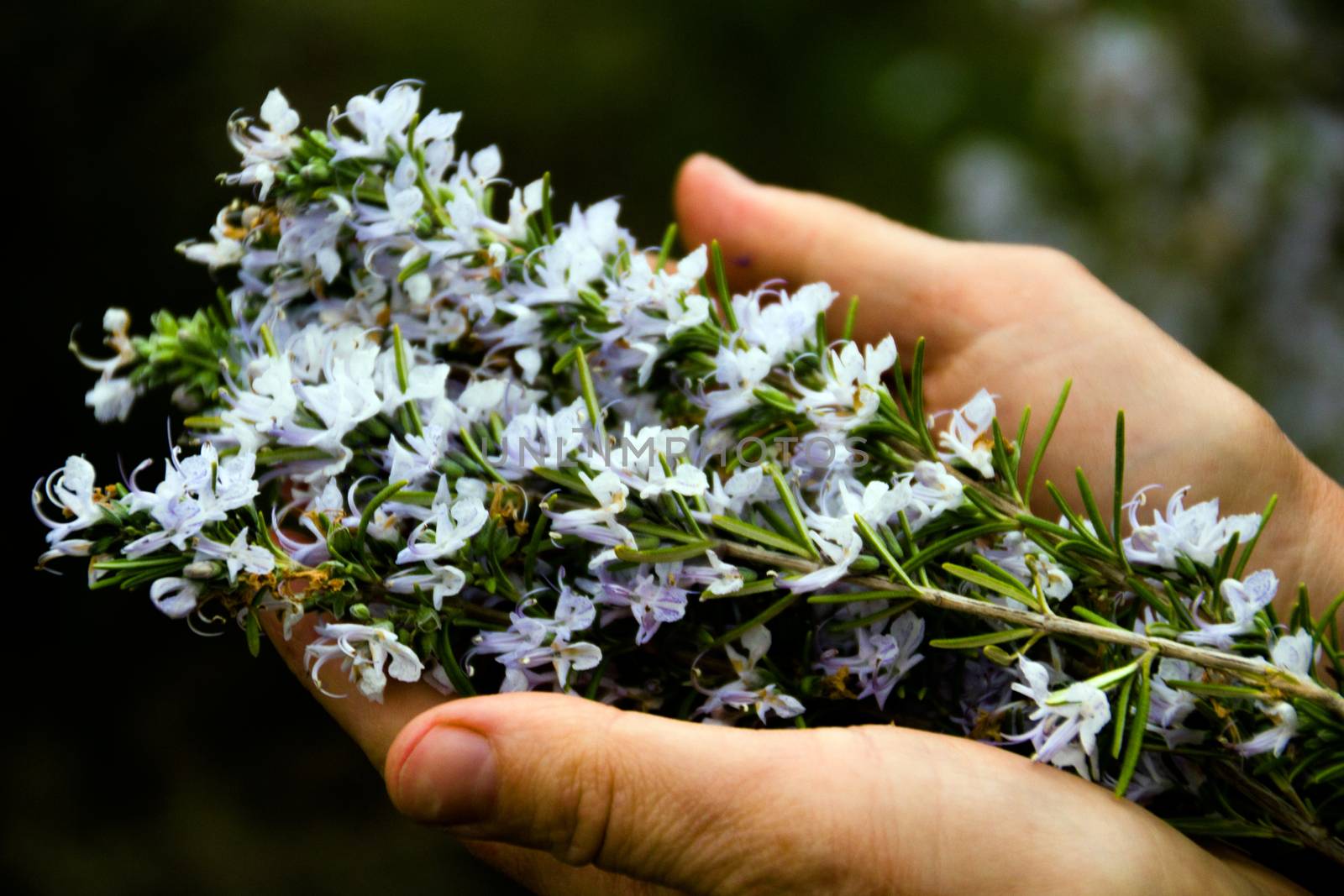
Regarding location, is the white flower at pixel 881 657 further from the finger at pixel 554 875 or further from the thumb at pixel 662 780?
the finger at pixel 554 875

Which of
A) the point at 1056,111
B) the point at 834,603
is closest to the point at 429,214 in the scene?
the point at 834,603

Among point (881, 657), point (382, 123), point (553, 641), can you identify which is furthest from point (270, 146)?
point (881, 657)

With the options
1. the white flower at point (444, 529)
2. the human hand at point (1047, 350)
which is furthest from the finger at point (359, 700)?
the human hand at point (1047, 350)

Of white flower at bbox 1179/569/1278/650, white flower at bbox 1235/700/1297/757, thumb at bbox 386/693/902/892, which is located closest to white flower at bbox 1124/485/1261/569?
white flower at bbox 1179/569/1278/650

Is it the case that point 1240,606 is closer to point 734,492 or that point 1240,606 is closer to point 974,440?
point 974,440

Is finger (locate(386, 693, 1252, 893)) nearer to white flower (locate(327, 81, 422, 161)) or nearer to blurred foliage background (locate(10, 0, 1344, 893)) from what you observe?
white flower (locate(327, 81, 422, 161))

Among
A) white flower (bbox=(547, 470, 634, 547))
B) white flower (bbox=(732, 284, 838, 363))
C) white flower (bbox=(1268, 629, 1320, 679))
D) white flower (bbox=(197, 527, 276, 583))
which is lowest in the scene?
white flower (bbox=(1268, 629, 1320, 679))
